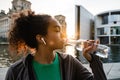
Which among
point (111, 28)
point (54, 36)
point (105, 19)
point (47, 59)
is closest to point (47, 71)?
point (47, 59)

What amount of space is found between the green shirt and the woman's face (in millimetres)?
148

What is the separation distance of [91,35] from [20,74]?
86.0 metres

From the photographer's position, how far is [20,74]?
1793 millimetres

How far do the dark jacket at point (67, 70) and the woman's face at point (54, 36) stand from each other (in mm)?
122

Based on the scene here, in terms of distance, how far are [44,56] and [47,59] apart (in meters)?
0.04

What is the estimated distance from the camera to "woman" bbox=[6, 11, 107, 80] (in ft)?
5.92

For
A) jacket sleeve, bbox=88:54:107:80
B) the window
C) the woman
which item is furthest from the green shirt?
the window

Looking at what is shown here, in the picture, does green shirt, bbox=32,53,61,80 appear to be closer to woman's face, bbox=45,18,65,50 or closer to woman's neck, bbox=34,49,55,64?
woman's neck, bbox=34,49,55,64

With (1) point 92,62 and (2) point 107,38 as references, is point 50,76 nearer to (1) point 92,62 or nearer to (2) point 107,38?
(1) point 92,62

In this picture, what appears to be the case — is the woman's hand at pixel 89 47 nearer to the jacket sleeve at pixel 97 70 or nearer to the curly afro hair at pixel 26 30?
the jacket sleeve at pixel 97 70

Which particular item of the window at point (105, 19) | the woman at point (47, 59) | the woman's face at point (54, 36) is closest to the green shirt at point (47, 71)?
the woman at point (47, 59)

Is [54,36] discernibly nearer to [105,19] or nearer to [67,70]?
[67,70]

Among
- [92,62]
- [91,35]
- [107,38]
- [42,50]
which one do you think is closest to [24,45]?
[42,50]

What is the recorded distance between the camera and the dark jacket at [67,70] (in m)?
1.79
